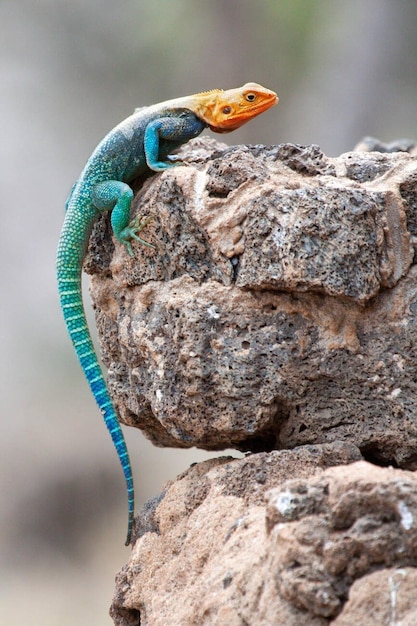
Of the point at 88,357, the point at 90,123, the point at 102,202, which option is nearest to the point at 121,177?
the point at 102,202

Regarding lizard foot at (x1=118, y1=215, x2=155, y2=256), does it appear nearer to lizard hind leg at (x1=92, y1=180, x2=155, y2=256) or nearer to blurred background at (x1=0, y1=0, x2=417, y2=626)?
lizard hind leg at (x1=92, y1=180, x2=155, y2=256)

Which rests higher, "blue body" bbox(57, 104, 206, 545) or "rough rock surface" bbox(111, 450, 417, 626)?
"blue body" bbox(57, 104, 206, 545)

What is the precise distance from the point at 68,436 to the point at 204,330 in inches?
159

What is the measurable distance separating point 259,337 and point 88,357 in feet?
2.46

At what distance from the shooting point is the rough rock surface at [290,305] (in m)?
2.21

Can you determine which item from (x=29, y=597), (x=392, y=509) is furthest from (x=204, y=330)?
(x=29, y=597)

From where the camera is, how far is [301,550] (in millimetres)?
1687

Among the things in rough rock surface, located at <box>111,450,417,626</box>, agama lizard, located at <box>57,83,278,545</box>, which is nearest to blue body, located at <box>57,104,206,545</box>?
agama lizard, located at <box>57,83,278,545</box>

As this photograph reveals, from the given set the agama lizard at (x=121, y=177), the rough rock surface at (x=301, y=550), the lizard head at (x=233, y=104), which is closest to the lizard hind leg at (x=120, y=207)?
the agama lizard at (x=121, y=177)

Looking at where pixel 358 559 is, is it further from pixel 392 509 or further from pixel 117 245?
pixel 117 245

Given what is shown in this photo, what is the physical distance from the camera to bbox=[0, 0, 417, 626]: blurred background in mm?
6000

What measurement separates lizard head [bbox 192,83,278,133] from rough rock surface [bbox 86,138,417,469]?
61 cm

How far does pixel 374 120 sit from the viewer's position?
6594mm

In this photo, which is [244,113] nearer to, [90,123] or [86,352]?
[86,352]
